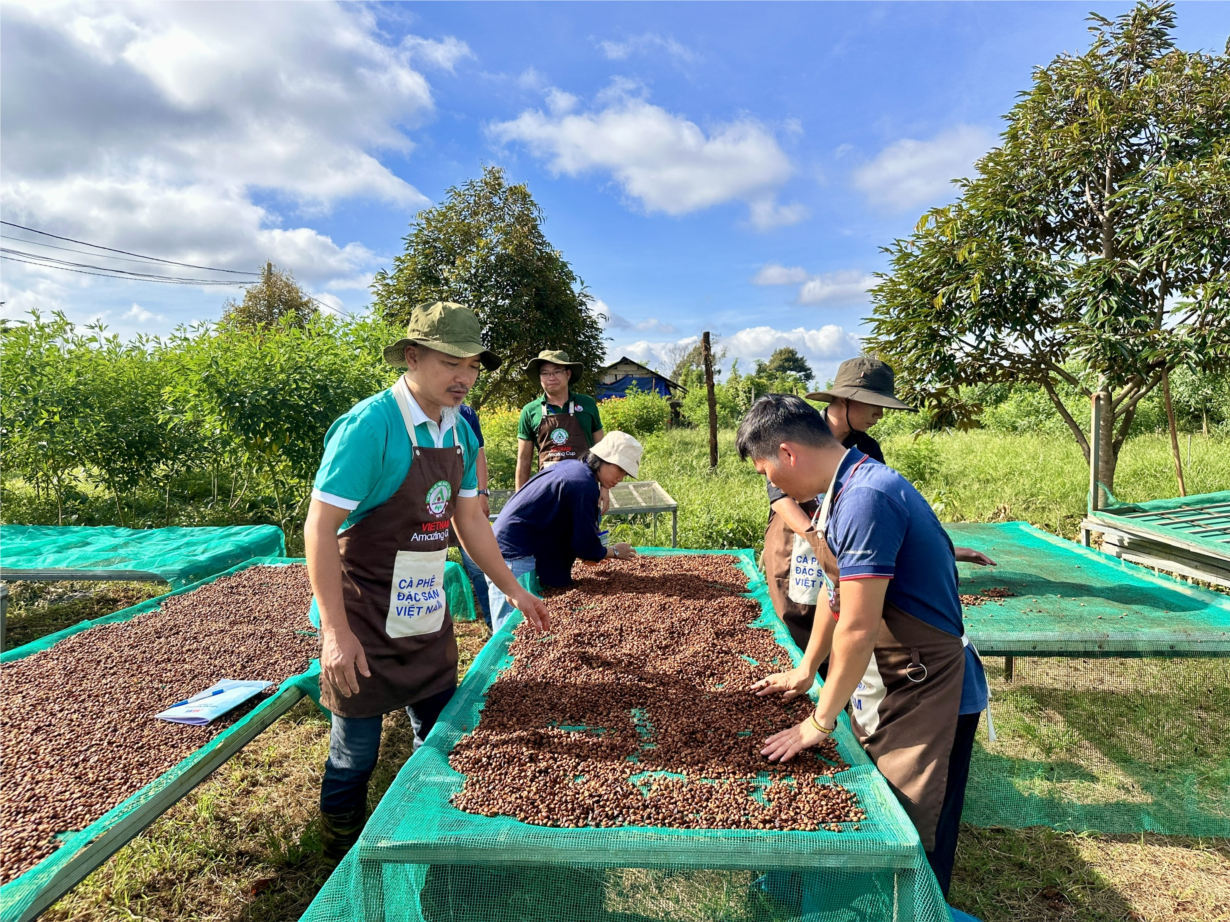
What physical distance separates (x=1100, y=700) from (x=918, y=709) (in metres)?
2.81

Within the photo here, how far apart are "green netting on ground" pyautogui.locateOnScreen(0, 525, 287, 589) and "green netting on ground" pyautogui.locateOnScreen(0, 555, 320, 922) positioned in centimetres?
222

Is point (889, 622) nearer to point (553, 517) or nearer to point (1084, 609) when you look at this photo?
point (553, 517)

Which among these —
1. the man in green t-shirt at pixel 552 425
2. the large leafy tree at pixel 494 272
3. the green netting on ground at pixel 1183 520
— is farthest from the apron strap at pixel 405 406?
the large leafy tree at pixel 494 272

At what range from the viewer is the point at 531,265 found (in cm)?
1055

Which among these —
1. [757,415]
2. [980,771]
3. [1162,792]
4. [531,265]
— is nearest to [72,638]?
[757,415]

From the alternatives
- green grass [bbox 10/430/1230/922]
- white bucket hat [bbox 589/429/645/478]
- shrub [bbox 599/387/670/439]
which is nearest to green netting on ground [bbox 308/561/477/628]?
green grass [bbox 10/430/1230/922]

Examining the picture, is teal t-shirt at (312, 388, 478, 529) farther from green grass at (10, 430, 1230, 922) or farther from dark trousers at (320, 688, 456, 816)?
green grass at (10, 430, 1230, 922)

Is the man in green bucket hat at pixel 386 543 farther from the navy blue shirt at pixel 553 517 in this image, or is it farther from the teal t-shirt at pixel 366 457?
the navy blue shirt at pixel 553 517

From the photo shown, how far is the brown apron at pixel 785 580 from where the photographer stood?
2602mm

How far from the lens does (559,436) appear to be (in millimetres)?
4648

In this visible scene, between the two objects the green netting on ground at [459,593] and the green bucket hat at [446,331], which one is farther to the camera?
the green netting on ground at [459,593]

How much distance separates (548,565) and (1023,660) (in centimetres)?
307

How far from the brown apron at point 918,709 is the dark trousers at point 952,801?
112 millimetres

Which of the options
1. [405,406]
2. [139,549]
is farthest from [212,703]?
[139,549]
